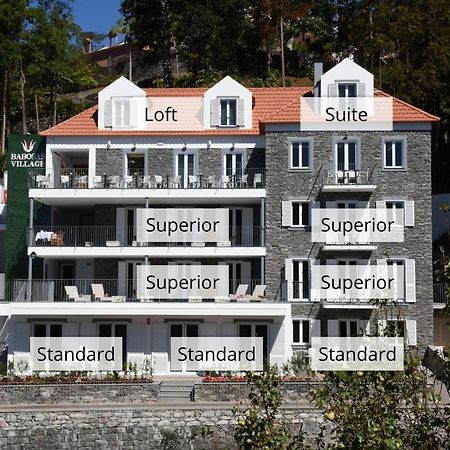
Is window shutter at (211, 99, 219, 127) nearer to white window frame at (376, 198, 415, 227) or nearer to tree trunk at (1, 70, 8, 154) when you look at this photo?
white window frame at (376, 198, 415, 227)

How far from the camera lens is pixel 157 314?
35.1 m

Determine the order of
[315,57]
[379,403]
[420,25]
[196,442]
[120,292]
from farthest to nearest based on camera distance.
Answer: [315,57] < [420,25] < [120,292] < [196,442] < [379,403]

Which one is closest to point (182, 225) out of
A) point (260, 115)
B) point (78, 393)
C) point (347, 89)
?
point (260, 115)

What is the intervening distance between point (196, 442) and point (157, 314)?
768cm

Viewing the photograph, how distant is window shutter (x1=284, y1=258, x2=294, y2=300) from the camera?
36.8 m

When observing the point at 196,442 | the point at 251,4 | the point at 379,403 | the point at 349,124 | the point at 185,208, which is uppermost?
the point at 251,4

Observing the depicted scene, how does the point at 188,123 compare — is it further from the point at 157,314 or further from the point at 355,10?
the point at 355,10

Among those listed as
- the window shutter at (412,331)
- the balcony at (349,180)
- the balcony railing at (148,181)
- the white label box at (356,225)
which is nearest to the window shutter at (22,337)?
the balcony railing at (148,181)

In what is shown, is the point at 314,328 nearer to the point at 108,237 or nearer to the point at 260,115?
the point at 108,237

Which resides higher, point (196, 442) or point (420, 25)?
point (420, 25)

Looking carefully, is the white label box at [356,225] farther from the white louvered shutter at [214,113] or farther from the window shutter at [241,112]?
the white louvered shutter at [214,113]

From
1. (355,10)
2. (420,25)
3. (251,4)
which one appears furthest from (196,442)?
(251,4)

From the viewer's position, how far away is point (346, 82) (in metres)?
38.0

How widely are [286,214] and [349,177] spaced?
3.06 metres
